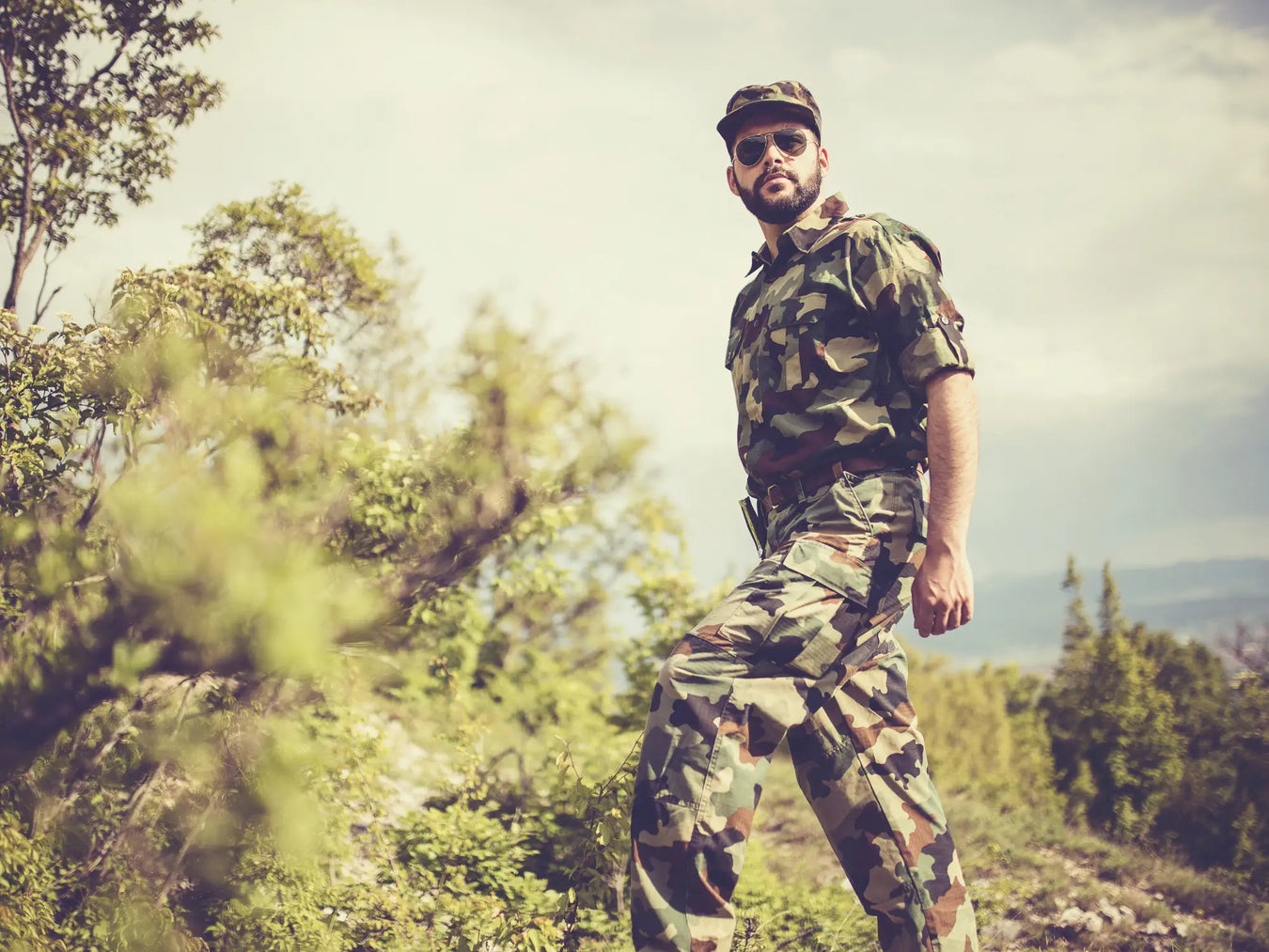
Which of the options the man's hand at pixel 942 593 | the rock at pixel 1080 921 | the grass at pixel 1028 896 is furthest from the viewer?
the rock at pixel 1080 921

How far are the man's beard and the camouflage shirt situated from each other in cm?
13

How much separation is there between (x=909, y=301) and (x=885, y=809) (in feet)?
4.13

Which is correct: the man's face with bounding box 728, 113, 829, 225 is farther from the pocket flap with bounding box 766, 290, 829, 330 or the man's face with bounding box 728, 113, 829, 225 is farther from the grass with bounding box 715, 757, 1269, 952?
the grass with bounding box 715, 757, 1269, 952

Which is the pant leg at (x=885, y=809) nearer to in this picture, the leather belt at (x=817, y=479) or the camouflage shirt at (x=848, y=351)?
the leather belt at (x=817, y=479)

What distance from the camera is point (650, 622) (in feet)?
21.6

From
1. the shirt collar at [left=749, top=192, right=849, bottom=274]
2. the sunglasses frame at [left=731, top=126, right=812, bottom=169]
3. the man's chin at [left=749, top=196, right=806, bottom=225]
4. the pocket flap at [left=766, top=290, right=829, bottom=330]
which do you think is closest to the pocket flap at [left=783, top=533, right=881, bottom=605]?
the pocket flap at [left=766, top=290, right=829, bottom=330]

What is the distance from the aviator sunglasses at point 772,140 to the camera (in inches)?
89.1

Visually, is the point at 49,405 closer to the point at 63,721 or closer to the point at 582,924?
the point at 63,721

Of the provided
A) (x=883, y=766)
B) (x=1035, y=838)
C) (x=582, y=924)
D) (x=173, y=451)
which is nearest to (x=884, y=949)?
(x=883, y=766)

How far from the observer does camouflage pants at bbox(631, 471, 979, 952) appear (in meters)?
1.51

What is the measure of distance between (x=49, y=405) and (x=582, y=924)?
9.66 feet

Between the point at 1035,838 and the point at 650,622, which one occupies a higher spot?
the point at 650,622

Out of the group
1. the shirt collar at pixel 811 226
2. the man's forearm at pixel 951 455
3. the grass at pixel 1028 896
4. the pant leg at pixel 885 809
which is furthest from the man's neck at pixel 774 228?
the grass at pixel 1028 896

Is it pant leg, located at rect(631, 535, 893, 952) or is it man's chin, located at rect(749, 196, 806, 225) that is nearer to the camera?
pant leg, located at rect(631, 535, 893, 952)
